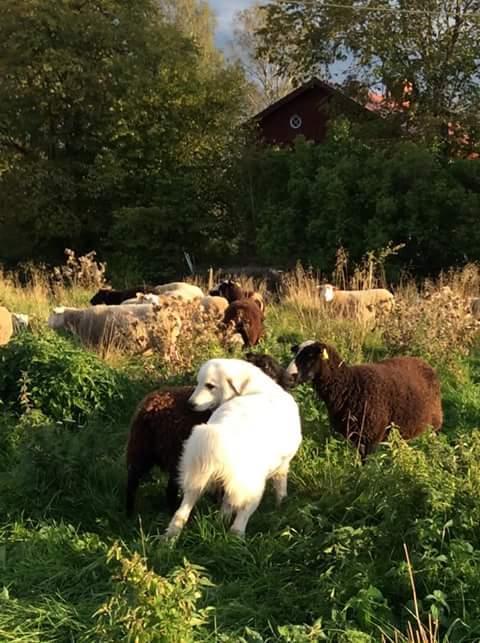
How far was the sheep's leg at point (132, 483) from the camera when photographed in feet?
15.3

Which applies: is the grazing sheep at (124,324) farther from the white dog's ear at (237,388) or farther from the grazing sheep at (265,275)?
the grazing sheep at (265,275)

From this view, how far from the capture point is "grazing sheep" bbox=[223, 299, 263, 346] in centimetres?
877

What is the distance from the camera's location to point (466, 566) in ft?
10.7

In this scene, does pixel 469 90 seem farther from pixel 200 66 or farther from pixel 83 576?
pixel 83 576

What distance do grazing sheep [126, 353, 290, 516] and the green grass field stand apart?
0.22m

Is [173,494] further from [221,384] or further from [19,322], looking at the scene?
[19,322]

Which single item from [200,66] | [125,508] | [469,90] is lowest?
[125,508]

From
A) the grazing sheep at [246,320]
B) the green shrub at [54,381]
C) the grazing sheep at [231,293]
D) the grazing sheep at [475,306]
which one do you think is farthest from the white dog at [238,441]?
the grazing sheep at [475,306]

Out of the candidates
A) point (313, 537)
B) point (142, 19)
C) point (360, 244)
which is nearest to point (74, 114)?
point (142, 19)

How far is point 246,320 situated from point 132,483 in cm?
440

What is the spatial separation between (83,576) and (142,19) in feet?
87.0

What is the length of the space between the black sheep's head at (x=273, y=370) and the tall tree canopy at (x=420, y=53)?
16409 mm

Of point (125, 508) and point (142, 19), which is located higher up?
point (142, 19)

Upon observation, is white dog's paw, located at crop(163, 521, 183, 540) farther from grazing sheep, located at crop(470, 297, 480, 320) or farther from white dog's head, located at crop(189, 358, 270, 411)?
grazing sheep, located at crop(470, 297, 480, 320)
